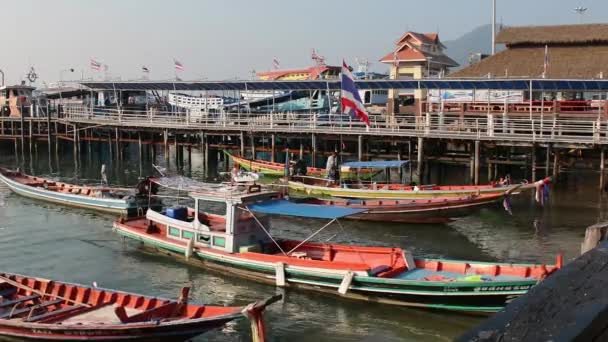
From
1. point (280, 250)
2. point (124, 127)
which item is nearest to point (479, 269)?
point (280, 250)

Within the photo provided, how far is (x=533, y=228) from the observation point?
80.7 ft

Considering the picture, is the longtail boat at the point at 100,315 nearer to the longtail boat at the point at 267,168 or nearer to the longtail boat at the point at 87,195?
the longtail boat at the point at 87,195

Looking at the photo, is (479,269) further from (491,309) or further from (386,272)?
(386,272)

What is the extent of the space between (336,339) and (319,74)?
2062 inches

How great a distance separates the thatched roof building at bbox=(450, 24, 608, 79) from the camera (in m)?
40.5

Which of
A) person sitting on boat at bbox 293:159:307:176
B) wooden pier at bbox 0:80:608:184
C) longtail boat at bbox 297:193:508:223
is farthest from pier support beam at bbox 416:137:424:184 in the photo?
longtail boat at bbox 297:193:508:223

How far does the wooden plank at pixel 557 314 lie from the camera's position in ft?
6.82

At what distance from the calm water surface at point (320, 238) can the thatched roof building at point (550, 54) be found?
8843mm

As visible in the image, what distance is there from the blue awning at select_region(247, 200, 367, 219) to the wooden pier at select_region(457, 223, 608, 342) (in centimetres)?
1405

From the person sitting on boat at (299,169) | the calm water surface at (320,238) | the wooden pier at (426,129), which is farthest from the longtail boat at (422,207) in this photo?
the person sitting on boat at (299,169)

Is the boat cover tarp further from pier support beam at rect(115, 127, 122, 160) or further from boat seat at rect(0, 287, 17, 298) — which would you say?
pier support beam at rect(115, 127, 122, 160)

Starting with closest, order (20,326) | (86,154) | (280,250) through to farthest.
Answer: (20,326) → (280,250) → (86,154)

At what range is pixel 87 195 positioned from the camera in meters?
29.1

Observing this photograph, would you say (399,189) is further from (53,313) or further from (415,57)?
(415,57)
